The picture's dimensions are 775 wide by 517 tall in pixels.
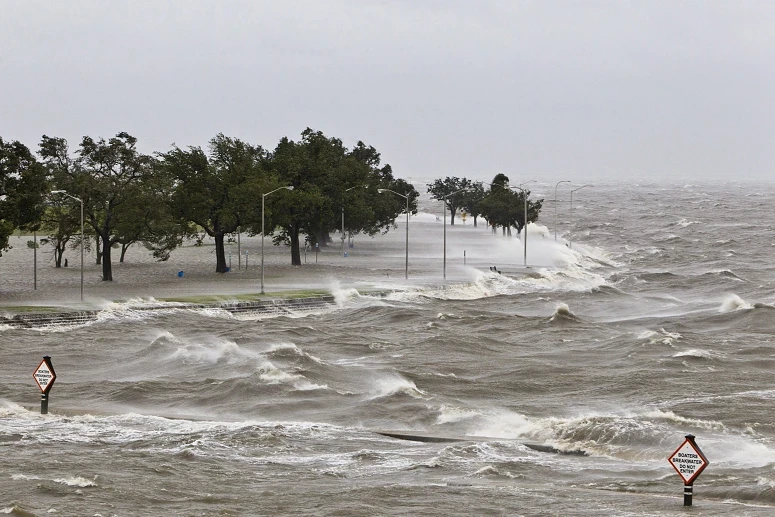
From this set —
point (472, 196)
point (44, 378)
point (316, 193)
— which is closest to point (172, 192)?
point (316, 193)

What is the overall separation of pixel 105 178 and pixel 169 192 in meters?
6.31

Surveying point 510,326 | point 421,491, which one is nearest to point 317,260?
point 510,326

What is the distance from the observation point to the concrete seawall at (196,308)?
49.9 meters

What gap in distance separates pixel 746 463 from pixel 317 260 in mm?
69334

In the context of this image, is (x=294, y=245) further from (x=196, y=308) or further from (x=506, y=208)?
(x=506, y=208)

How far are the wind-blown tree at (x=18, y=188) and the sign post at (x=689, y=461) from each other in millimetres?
42355

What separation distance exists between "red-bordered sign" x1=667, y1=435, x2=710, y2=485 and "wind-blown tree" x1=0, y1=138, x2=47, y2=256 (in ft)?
139

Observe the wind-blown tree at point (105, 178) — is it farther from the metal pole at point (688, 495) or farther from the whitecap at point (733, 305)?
the metal pole at point (688, 495)

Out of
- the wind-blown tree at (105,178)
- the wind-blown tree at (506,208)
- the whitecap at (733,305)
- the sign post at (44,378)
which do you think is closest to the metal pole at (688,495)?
the sign post at (44,378)

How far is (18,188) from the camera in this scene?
56594mm

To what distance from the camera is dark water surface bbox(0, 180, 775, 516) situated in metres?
22.5

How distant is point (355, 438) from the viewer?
1122 inches

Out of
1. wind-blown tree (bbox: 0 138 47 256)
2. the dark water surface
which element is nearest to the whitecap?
the dark water surface

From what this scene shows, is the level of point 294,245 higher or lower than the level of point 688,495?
higher
